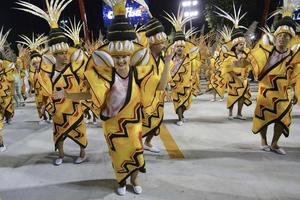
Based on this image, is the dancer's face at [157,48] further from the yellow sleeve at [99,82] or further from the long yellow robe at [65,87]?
the yellow sleeve at [99,82]

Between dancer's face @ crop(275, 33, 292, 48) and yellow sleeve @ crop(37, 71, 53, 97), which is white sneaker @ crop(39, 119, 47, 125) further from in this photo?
dancer's face @ crop(275, 33, 292, 48)

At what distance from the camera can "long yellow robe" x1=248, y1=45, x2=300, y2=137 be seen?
16.3 feet

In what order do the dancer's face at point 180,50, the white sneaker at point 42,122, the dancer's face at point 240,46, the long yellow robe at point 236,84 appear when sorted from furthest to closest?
the white sneaker at point 42,122, the long yellow robe at point 236,84, the dancer's face at point 240,46, the dancer's face at point 180,50

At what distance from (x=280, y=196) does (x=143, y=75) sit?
1.88 m

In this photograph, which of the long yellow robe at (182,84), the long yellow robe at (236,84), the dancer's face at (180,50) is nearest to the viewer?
the dancer's face at (180,50)

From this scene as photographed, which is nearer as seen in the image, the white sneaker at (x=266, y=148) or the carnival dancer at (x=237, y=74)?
the white sneaker at (x=266, y=148)

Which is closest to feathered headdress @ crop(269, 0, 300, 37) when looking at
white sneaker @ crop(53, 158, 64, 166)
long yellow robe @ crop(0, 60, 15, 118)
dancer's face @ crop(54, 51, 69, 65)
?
dancer's face @ crop(54, 51, 69, 65)

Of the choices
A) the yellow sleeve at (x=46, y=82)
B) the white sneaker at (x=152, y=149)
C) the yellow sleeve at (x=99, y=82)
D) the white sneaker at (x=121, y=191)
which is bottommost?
the white sneaker at (x=152, y=149)

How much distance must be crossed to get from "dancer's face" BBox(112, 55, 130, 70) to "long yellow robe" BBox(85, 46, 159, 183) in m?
0.07

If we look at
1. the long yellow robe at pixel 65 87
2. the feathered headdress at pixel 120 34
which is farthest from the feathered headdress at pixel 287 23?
the long yellow robe at pixel 65 87

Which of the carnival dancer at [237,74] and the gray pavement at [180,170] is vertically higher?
the carnival dancer at [237,74]

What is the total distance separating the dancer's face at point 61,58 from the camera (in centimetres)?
495

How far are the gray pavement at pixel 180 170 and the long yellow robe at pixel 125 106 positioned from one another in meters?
0.44

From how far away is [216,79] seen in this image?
10656 mm
